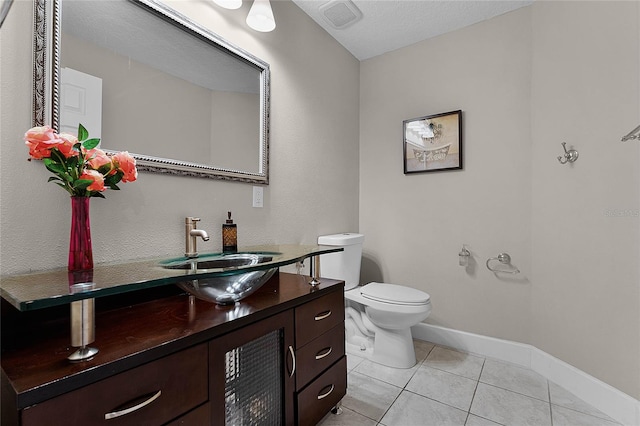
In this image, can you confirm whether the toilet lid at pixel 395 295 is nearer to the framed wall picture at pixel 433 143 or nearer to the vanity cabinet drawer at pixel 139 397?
the framed wall picture at pixel 433 143

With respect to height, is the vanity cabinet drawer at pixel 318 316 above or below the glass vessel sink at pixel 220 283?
below

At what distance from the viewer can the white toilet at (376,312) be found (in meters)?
1.91

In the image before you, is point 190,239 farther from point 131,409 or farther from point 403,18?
point 403,18

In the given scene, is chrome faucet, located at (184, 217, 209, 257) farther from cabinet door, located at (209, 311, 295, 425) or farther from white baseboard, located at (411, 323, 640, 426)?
white baseboard, located at (411, 323, 640, 426)

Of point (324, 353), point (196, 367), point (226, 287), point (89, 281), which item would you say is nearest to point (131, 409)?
point (196, 367)

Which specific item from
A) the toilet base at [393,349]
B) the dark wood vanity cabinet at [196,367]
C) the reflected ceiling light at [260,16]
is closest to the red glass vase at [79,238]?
the dark wood vanity cabinet at [196,367]

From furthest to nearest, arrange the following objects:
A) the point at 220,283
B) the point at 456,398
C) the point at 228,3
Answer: the point at 456,398 < the point at 228,3 < the point at 220,283

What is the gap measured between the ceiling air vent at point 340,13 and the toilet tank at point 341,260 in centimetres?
158

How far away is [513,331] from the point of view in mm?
2104

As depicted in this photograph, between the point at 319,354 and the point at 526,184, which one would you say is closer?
the point at 319,354

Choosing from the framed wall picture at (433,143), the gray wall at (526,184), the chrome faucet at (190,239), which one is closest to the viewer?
the chrome faucet at (190,239)

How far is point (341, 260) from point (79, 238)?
1.56 metres

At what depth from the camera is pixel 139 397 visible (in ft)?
2.43

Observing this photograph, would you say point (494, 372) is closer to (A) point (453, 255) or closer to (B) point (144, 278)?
(A) point (453, 255)
